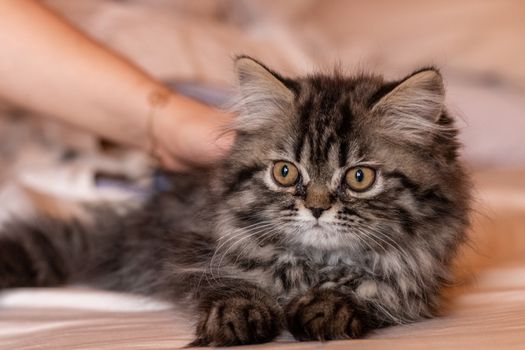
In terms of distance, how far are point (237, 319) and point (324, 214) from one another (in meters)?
0.25

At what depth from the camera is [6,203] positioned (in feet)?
7.27

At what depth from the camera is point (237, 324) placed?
134cm

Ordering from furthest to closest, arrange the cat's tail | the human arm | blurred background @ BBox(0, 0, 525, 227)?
blurred background @ BBox(0, 0, 525, 227) < the human arm < the cat's tail

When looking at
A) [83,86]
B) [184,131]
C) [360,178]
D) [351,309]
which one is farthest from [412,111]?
[83,86]

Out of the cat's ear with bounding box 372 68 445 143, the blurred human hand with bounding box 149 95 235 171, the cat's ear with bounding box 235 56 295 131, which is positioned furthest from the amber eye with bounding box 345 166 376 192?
the blurred human hand with bounding box 149 95 235 171

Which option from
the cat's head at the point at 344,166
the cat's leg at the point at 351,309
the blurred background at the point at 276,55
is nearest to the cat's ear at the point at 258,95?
the cat's head at the point at 344,166

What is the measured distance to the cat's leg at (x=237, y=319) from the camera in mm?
1339

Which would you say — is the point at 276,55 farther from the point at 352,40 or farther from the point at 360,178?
the point at 360,178

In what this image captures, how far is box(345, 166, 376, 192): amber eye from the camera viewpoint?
1.45 metres

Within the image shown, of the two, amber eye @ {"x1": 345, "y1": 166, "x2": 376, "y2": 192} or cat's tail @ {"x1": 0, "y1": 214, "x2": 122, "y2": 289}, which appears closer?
amber eye @ {"x1": 345, "y1": 166, "x2": 376, "y2": 192}

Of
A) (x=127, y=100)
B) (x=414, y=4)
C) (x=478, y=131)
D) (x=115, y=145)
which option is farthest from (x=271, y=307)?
(x=414, y=4)

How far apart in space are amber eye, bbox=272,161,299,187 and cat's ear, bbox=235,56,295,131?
13 cm

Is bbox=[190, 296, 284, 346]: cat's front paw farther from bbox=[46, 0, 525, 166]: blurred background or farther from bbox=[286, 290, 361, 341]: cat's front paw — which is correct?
bbox=[46, 0, 525, 166]: blurred background

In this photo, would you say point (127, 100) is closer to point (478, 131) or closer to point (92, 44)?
point (92, 44)
